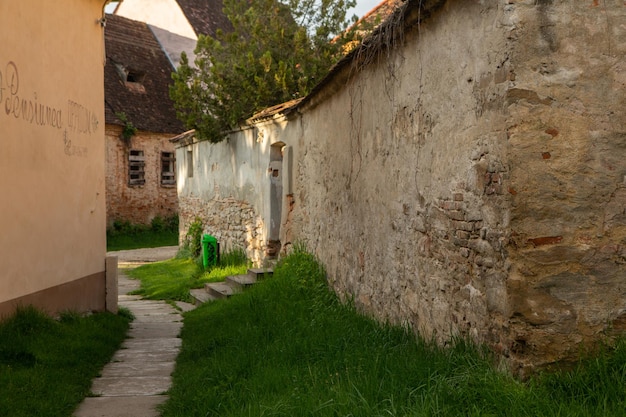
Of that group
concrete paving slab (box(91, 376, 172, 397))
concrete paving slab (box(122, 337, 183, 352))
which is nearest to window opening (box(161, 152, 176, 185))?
concrete paving slab (box(122, 337, 183, 352))

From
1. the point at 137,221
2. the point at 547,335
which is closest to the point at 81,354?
the point at 547,335

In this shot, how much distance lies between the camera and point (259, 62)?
50.2 ft

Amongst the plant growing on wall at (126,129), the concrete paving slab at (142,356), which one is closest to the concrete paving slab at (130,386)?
the concrete paving slab at (142,356)

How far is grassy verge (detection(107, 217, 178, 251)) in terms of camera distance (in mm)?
23438

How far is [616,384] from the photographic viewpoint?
12.1 ft

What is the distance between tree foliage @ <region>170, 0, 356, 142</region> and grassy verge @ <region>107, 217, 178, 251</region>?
8.84 metres

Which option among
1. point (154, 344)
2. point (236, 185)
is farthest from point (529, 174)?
point (236, 185)

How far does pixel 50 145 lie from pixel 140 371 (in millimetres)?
2847

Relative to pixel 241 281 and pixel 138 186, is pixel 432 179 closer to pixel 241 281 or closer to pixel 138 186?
pixel 241 281

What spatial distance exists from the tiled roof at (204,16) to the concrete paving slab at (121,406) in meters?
23.3

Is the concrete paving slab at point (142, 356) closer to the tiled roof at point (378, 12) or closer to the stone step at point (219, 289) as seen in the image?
the stone step at point (219, 289)

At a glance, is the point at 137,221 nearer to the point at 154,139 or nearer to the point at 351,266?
the point at 154,139

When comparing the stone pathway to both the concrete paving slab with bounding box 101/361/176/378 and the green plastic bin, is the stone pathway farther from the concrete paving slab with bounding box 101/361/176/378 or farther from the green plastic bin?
the green plastic bin

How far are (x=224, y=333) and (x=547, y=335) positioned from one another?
4.06 metres
